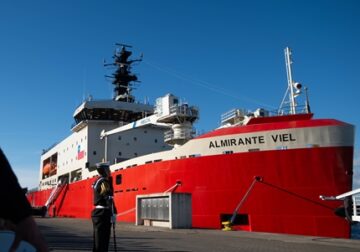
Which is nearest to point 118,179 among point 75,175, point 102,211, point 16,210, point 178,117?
point 178,117

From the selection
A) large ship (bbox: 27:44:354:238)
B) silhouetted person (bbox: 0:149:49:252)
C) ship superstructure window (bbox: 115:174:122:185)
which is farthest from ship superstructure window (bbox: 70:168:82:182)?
silhouetted person (bbox: 0:149:49:252)

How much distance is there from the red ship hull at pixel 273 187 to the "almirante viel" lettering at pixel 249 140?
450mm

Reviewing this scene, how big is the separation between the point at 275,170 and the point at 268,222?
1.94 meters

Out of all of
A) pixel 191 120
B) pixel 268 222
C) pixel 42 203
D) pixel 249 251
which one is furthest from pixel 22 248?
pixel 42 203

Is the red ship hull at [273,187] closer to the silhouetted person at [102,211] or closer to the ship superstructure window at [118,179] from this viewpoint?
the ship superstructure window at [118,179]

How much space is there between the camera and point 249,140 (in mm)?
16297

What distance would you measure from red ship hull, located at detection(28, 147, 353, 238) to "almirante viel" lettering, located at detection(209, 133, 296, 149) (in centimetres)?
45

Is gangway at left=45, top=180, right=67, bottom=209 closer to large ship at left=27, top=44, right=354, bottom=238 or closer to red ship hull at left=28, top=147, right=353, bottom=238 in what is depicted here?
large ship at left=27, top=44, right=354, bottom=238

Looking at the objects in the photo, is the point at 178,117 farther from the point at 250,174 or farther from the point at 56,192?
the point at 56,192

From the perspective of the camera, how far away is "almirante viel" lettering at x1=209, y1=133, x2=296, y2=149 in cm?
1580

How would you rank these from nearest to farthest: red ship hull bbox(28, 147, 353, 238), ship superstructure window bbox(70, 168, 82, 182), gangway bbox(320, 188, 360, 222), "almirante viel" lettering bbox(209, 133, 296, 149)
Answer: gangway bbox(320, 188, 360, 222)
red ship hull bbox(28, 147, 353, 238)
"almirante viel" lettering bbox(209, 133, 296, 149)
ship superstructure window bbox(70, 168, 82, 182)

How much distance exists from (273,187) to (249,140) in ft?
6.67

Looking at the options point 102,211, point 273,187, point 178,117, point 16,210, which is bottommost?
point 102,211

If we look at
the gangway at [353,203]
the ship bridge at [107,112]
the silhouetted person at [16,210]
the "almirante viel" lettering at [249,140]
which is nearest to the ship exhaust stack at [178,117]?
the "almirante viel" lettering at [249,140]
